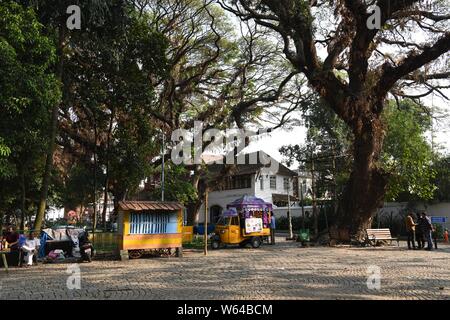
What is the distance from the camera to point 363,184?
22.0 metres

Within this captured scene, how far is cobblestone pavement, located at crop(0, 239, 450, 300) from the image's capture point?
9.22 m

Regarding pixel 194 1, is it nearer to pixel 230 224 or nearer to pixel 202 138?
pixel 202 138

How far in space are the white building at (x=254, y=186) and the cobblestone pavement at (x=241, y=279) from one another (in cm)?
3161

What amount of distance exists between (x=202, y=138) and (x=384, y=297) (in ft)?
72.6

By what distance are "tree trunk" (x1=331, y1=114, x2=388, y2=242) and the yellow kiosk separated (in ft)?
28.3

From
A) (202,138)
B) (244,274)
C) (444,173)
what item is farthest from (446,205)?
(244,274)

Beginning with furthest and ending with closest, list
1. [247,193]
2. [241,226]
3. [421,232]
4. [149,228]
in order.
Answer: [247,193]
[241,226]
[421,232]
[149,228]

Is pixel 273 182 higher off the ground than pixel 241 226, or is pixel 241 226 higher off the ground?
pixel 273 182

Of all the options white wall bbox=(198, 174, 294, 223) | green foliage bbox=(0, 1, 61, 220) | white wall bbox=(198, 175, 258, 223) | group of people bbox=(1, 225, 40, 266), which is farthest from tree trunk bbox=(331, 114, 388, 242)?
white wall bbox=(198, 175, 258, 223)

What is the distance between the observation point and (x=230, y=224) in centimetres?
2189

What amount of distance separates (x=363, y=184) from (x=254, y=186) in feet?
86.7

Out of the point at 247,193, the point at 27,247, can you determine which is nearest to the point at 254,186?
the point at 247,193
